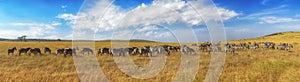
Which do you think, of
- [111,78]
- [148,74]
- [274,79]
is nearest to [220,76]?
[274,79]

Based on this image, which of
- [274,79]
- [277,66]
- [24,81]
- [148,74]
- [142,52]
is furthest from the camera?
[142,52]

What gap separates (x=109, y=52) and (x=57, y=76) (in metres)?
16.3

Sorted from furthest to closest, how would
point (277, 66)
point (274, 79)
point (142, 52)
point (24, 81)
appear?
point (142, 52) < point (277, 66) < point (274, 79) < point (24, 81)

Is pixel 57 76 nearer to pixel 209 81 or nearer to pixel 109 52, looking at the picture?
pixel 209 81

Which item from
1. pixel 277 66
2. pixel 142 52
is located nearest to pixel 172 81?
pixel 277 66

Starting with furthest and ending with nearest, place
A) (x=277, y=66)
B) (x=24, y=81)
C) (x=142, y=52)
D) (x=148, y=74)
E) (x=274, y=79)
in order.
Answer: (x=142, y=52) → (x=277, y=66) → (x=148, y=74) → (x=274, y=79) → (x=24, y=81)

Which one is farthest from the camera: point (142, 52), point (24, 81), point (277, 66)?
point (142, 52)

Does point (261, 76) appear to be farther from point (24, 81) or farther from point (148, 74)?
point (24, 81)

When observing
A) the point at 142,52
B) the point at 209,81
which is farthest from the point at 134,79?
the point at 142,52

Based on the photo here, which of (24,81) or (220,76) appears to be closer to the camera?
(24,81)

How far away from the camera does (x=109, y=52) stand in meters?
32.8

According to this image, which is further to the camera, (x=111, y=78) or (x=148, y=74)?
(x=148, y=74)

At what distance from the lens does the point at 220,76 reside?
54.8 feet

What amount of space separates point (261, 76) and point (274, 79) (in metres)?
0.83
